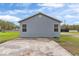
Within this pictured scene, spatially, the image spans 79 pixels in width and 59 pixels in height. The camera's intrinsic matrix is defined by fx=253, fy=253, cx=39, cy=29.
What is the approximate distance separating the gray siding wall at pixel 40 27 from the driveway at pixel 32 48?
0.10m

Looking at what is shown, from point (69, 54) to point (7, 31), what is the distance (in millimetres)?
1173

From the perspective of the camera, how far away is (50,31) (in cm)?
458

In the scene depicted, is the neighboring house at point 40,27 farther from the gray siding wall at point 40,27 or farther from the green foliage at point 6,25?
the green foliage at point 6,25

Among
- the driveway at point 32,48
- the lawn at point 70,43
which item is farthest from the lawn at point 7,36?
the lawn at point 70,43

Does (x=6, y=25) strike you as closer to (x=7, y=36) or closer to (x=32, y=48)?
(x=7, y=36)

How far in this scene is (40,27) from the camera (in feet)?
14.9

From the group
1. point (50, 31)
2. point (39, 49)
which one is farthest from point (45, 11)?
point (39, 49)

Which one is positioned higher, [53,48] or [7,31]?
[7,31]

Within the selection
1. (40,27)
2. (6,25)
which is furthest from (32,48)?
(6,25)

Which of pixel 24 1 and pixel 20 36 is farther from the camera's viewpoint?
pixel 20 36

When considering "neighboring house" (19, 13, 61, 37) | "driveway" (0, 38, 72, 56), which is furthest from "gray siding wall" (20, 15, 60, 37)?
"driveway" (0, 38, 72, 56)

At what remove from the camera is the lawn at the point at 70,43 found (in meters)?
4.39

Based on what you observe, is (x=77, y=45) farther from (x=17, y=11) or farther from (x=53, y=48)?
(x=17, y=11)

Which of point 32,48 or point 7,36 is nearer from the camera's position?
point 32,48
